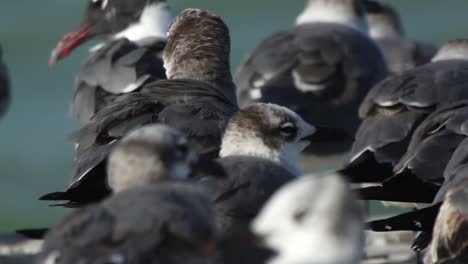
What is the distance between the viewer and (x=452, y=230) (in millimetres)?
7648

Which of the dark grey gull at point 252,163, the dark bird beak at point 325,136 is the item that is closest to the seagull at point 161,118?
the dark grey gull at point 252,163

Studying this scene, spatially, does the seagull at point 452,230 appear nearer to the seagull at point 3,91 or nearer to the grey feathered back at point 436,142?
the grey feathered back at point 436,142

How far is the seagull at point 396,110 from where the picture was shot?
9852 mm

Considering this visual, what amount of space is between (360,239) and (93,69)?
21.8 ft

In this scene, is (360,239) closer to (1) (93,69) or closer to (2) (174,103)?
(2) (174,103)

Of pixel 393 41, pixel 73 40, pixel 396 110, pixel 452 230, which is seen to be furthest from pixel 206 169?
pixel 393 41

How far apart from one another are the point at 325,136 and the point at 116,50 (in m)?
3.26

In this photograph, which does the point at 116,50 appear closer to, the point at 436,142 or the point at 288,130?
the point at 436,142

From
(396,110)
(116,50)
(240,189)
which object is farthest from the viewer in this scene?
(116,50)

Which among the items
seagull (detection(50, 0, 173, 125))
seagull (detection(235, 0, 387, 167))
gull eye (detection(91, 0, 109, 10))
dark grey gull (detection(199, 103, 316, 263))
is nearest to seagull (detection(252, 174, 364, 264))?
dark grey gull (detection(199, 103, 316, 263))

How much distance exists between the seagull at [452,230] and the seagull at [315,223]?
2.05 meters

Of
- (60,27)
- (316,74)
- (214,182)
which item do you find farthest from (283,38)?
(60,27)

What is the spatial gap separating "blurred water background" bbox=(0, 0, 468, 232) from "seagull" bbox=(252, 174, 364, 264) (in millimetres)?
10270

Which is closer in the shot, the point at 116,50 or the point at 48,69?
the point at 116,50
